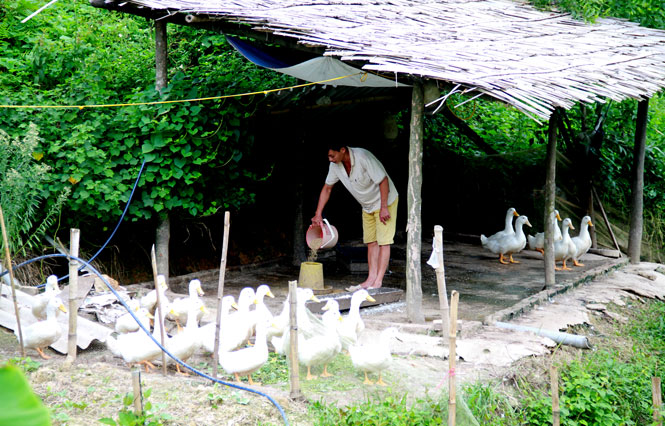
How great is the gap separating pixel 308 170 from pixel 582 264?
4.60 metres

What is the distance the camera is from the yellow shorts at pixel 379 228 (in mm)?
8258

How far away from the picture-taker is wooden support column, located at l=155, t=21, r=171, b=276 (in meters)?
8.06

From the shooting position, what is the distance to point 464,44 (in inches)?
308

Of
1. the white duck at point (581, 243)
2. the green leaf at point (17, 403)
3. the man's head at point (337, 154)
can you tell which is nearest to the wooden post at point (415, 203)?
the man's head at point (337, 154)

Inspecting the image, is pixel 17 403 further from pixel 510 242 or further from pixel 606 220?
pixel 606 220

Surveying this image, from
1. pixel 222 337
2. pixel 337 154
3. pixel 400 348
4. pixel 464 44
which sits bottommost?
pixel 400 348

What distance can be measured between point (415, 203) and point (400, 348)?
144cm

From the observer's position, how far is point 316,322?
5711 millimetres

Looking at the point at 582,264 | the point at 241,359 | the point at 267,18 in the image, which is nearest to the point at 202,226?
the point at 267,18

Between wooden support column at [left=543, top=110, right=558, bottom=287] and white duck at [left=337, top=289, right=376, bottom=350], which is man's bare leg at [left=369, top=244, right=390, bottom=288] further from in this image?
white duck at [left=337, top=289, right=376, bottom=350]

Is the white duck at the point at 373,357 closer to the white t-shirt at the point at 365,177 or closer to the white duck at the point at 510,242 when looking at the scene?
the white t-shirt at the point at 365,177

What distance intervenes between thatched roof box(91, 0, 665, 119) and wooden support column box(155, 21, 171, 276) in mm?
257

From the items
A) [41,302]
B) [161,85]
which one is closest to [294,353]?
[41,302]

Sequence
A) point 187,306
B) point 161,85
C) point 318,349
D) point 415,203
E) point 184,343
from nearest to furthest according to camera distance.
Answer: point 318,349
point 184,343
point 187,306
point 415,203
point 161,85
